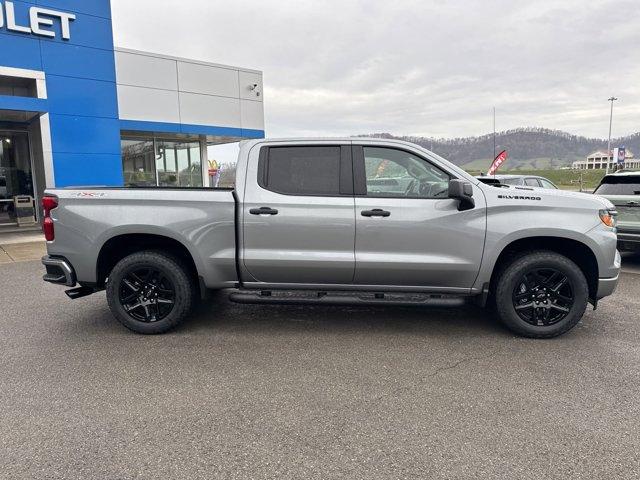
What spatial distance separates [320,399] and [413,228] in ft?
6.21

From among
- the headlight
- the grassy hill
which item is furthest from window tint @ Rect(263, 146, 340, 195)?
the grassy hill

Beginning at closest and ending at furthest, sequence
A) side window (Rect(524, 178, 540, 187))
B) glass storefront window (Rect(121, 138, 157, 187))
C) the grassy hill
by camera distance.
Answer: side window (Rect(524, 178, 540, 187))
glass storefront window (Rect(121, 138, 157, 187))
the grassy hill

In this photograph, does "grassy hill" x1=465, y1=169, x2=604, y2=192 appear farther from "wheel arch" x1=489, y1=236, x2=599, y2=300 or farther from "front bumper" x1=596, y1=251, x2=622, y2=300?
"front bumper" x1=596, y1=251, x2=622, y2=300

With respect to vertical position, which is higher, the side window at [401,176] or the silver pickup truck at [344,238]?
the side window at [401,176]

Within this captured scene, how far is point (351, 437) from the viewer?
2945mm

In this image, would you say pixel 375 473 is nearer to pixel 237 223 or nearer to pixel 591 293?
pixel 237 223

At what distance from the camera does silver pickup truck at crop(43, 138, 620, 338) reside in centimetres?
451

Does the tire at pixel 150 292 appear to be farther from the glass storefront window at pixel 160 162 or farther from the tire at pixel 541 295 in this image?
the glass storefront window at pixel 160 162

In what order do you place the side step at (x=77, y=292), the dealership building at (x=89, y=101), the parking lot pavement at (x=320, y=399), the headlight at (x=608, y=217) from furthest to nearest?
the dealership building at (x=89, y=101) → the side step at (x=77, y=292) → the headlight at (x=608, y=217) → the parking lot pavement at (x=320, y=399)

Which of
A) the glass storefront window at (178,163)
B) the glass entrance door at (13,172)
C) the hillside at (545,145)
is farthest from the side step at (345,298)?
the hillside at (545,145)

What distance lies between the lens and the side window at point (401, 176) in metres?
4.62

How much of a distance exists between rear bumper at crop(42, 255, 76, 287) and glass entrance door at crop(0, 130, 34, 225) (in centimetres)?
1186

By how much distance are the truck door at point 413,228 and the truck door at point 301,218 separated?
165 mm

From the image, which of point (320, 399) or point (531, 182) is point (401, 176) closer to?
point (320, 399)
